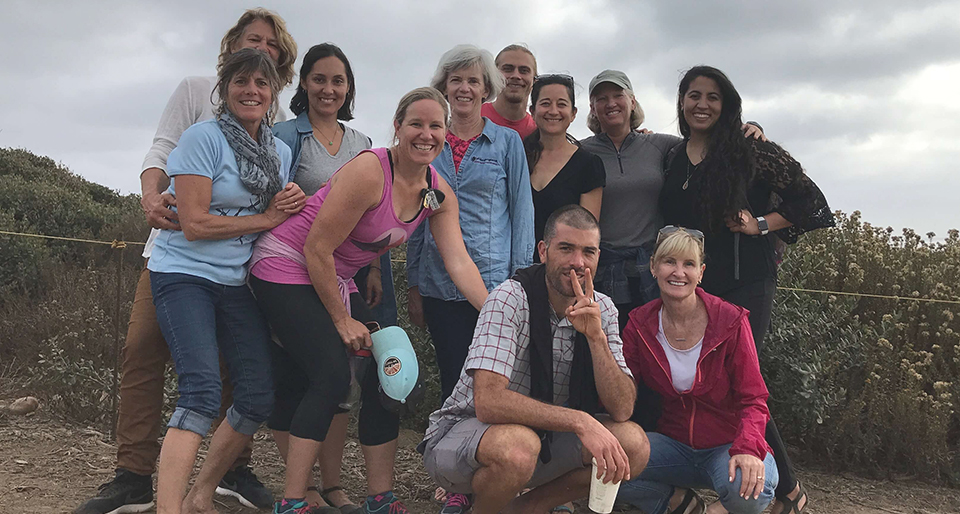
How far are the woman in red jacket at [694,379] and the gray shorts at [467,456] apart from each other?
1.38 ft

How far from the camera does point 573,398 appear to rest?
3354mm

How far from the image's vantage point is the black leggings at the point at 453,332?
12.7ft

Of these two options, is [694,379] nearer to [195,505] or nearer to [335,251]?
[335,251]

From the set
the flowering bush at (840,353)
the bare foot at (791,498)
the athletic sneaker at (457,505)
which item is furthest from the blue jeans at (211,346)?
the bare foot at (791,498)

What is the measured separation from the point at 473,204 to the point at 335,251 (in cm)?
74

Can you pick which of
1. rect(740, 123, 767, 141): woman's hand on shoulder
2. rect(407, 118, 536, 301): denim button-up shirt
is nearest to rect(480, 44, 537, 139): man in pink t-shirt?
rect(407, 118, 536, 301): denim button-up shirt

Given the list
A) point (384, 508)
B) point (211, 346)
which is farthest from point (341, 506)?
point (211, 346)

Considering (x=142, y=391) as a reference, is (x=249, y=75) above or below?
above

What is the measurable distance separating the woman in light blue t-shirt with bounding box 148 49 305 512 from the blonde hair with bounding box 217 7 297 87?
0.54 m

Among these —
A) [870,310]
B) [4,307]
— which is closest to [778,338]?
[870,310]

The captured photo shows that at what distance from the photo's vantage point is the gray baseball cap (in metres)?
4.31

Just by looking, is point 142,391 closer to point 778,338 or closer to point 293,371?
point 293,371

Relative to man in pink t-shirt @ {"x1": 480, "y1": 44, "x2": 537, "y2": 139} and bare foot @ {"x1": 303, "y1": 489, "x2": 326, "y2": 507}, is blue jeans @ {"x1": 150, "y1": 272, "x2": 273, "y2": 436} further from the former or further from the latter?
man in pink t-shirt @ {"x1": 480, "y1": 44, "x2": 537, "y2": 139}

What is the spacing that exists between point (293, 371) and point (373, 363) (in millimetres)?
380
